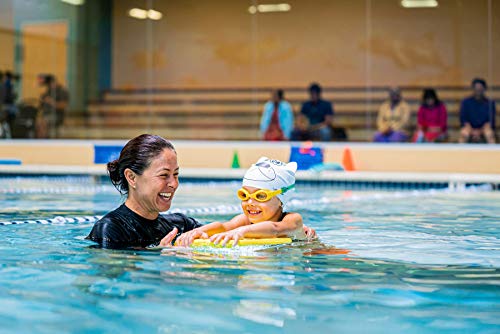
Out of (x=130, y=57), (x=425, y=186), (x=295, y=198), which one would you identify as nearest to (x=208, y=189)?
(x=295, y=198)

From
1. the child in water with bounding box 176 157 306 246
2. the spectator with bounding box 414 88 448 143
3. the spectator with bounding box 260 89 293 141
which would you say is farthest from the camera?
the spectator with bounding box 260 89 293 141

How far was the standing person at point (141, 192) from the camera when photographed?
4246mm

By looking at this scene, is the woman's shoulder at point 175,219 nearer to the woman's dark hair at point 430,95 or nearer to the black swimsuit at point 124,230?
the black swimsuit at point 124,230

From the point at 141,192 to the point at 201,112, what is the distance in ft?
35.0

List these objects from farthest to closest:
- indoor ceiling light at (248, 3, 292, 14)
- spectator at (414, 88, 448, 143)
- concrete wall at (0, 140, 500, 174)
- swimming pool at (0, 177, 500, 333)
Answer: indoor ceiling light at (248, 3, 292, 14)
spectator at (414, 88, 448, 143)
concrete wall at (0, 140, 500, 174)
swimming pool at (0, 177, 500, 333)

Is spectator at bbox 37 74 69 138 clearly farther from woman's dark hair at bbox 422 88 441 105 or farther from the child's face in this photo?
the child's face

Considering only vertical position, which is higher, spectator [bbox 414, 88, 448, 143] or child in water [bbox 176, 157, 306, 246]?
spectator [bbox 414, 88, 448, 143]

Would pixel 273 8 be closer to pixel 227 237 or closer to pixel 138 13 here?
pixel 138 13

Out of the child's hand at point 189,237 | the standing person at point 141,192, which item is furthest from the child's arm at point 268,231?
the standing person at point 141,192

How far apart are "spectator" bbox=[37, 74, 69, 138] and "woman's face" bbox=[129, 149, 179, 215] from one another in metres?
11.3

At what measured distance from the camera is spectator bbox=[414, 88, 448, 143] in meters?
13.0

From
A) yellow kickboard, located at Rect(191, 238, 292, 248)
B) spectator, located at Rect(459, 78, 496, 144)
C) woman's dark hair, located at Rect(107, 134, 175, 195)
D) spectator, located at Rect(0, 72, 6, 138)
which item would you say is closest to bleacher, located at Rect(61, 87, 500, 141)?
spectator, located at Rect(459, 78, 496, 144)

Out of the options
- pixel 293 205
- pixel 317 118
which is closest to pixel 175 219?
pixel 293 205

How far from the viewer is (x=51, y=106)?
1524cm
